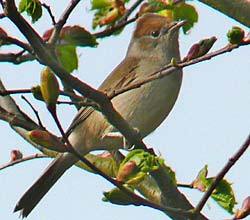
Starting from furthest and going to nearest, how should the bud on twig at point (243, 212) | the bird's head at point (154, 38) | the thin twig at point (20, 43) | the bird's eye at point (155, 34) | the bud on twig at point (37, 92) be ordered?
the bird's eye at point (155, 34) → the bird's head at point (154, 38) → the bud on twig at point (243, 212) → the bud on twig at point (37, 92) → the thin twig at point (20, 43)

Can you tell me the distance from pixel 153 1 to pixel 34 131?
1266 mm

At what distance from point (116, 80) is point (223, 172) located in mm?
3210

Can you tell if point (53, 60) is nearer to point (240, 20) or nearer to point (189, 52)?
point (189, 52)

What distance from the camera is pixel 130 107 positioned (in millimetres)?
6469

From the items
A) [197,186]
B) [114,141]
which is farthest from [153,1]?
[114,141]

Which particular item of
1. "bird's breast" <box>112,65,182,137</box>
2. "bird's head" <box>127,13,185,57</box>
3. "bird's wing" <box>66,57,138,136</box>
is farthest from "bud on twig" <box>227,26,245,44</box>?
"bird's head" <box>127,13,185,57</box>

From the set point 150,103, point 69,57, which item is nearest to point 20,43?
point 69,57

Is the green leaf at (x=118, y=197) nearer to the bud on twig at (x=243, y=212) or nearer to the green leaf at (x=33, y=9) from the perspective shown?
the bud on twig at (x=243, y=212)

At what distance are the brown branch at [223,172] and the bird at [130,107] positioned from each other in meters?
2.13

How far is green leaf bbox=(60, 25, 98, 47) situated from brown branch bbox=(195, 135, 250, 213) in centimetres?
80

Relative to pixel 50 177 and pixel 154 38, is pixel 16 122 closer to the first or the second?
pixel 50 177

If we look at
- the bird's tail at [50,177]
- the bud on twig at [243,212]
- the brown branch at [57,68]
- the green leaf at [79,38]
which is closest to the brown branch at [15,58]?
the green leaf at [79,38]

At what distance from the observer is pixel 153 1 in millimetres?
4531

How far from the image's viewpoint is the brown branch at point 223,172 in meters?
3.55
